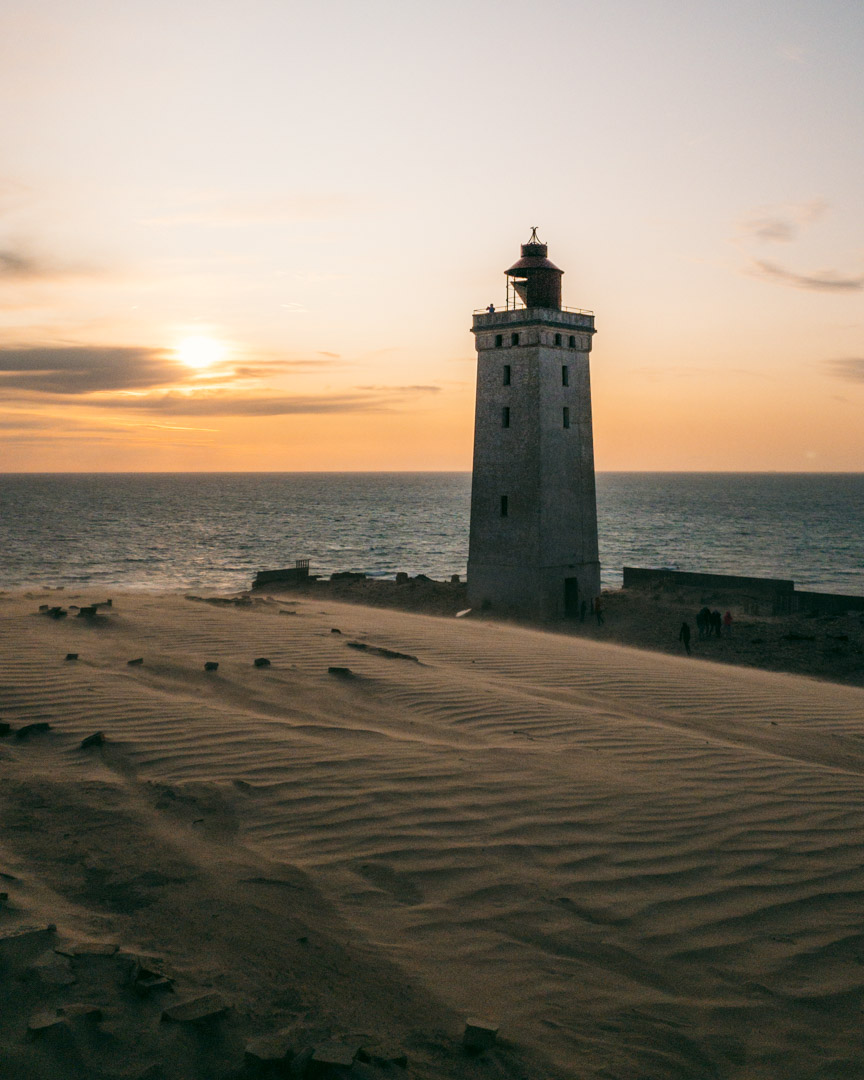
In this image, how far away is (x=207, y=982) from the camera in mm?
5461

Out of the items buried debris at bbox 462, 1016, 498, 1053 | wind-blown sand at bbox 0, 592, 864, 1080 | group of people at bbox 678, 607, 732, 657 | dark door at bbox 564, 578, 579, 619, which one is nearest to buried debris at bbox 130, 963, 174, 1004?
wind-blown sand at bbox 0, 592, 864, 1080

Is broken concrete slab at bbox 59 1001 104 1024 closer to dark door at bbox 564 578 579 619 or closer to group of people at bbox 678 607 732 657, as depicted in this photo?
group of people at bbox 678 607 732 657

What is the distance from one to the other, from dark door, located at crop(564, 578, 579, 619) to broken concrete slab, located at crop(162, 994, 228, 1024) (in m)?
27.3

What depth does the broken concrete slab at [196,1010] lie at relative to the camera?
493 cm

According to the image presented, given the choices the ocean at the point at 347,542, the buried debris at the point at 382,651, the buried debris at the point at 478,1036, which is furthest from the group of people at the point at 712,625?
the buried debris at the point at 478,1036

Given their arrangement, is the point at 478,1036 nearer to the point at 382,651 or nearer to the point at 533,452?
the point at 382,651

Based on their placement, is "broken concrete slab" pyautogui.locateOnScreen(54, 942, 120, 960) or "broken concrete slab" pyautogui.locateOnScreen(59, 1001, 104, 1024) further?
"broken concrete slab" pyautogui.locateOnScreen(54, 942, 120, 960)

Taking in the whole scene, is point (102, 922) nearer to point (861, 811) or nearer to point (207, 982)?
point (207, 982)

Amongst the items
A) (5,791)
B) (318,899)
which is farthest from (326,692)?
(318,899)

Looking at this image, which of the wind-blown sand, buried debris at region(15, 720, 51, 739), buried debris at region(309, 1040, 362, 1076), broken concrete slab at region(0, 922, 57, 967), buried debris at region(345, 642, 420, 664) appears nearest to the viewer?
buried debris at region(309, 1040, 362, 1076)

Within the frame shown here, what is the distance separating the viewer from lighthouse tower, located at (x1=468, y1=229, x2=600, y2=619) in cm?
3066

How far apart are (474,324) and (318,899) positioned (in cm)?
2729

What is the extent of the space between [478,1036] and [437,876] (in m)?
2.06

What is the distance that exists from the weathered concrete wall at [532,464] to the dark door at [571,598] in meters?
0.25
